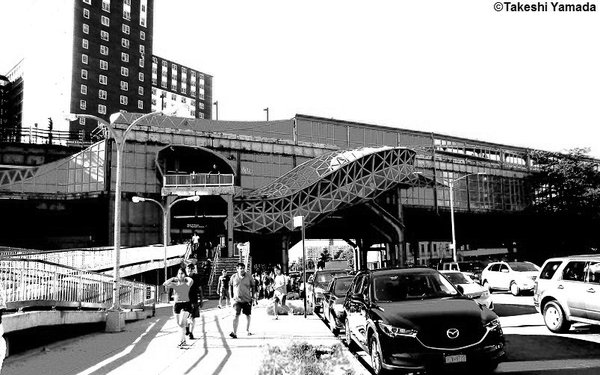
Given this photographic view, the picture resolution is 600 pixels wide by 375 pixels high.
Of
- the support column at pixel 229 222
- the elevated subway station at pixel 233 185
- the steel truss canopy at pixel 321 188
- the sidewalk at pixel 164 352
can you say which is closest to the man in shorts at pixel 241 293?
the sidewalk at pixel 164 352

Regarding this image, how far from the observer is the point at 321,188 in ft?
176

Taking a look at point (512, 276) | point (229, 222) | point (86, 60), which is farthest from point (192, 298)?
point (86, 60)

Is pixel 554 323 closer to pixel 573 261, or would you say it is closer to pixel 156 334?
pixel 573 261

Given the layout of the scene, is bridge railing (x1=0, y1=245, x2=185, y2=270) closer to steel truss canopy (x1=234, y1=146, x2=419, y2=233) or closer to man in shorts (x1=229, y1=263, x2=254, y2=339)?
man in shorts (x1=229, y1=263, x2=254, y2=339)

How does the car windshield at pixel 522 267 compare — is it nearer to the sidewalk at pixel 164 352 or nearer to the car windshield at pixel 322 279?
the car windshield at pixel 322 279

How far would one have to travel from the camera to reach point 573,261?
1151 cm

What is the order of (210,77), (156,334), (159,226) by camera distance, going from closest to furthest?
(156,334) → (159,226) → (210,77)

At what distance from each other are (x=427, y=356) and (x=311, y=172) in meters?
48.1

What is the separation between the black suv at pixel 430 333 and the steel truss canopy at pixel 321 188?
Answer: 43009 mm

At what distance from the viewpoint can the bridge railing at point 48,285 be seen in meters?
10.6

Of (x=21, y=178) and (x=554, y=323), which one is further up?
(x=21, y=178)

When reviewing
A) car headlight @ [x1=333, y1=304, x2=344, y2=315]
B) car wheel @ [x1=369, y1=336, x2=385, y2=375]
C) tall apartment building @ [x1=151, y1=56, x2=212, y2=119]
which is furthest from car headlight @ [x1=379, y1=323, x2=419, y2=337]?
tall apartment building @ [x1=151, y1=56, x2=212, y2=119]

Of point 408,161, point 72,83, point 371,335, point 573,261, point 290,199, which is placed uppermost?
point 72,83

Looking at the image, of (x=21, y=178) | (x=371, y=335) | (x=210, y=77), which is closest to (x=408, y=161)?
(x=21, y=178)
